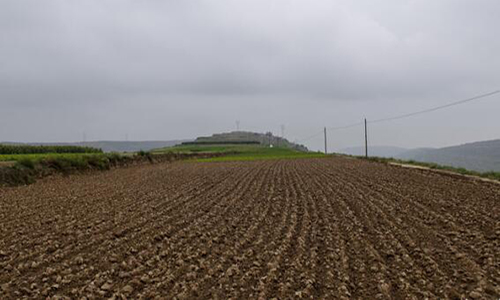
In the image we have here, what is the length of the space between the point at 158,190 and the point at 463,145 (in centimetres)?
6176

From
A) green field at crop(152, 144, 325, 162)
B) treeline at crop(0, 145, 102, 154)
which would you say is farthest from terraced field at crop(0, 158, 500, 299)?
green field at crop(152, 144, 325, 162)

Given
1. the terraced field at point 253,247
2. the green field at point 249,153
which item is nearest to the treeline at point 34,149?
the green field at point 249,153

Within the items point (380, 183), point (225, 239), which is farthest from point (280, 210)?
point (380, 183)

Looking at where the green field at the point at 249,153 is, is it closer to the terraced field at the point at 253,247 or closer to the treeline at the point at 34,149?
the treeline at the point at 34,149

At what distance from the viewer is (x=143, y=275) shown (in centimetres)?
613

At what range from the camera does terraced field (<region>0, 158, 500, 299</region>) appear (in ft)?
18.5

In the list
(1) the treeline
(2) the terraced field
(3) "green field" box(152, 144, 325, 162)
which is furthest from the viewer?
(3) "green field" box(152, 144, 325, 162)

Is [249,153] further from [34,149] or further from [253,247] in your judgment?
[253,247]

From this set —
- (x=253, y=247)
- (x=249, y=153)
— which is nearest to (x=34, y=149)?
(x=253, y=247)

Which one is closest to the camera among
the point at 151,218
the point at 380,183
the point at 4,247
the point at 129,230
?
the point at 4,247

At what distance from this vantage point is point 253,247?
25.6 ft

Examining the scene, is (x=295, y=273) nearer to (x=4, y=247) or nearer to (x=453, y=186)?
(x=4, y=247)

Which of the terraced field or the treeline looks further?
the treeline

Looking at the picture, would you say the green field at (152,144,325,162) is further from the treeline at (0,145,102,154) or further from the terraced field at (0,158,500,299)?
the terraced field at (0,158,500,299)
